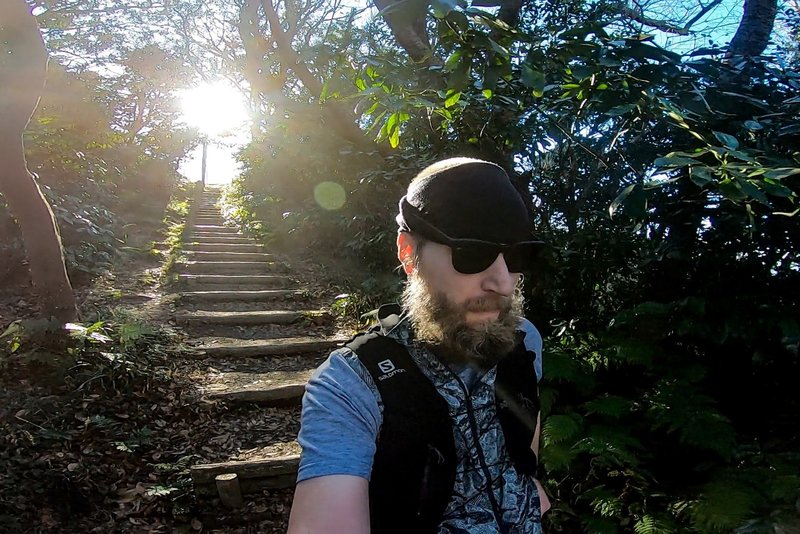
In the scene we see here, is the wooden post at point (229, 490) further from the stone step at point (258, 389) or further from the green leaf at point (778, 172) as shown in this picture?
the green leaf at point (778, 172)

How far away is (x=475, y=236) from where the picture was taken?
48.1 inches

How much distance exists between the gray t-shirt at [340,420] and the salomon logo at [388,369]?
0.12 feet

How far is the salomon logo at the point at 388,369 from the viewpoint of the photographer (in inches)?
46.6

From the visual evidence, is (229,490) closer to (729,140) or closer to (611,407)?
(611,407)

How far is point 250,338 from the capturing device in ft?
17.9

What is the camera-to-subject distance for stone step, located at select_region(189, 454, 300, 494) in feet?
10.5

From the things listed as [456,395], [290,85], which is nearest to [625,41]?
[456,395]

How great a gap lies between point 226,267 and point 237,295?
5.14 feet

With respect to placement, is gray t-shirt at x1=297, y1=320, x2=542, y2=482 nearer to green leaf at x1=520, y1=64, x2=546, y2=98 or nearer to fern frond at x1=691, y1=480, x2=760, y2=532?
green leaf at x1=520, y1=64, x2=546, y2=98

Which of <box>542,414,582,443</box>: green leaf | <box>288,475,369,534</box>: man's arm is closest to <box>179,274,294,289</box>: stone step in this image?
<box>542,414,582,443</box>: green leaf

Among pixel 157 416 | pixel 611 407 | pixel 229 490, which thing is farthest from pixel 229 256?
pixel 611 407

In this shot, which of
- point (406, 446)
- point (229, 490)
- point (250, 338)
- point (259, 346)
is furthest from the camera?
point (250, 338)

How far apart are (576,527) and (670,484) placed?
21.4 inches

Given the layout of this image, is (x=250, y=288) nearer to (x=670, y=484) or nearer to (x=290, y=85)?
(x=290, y=85)
